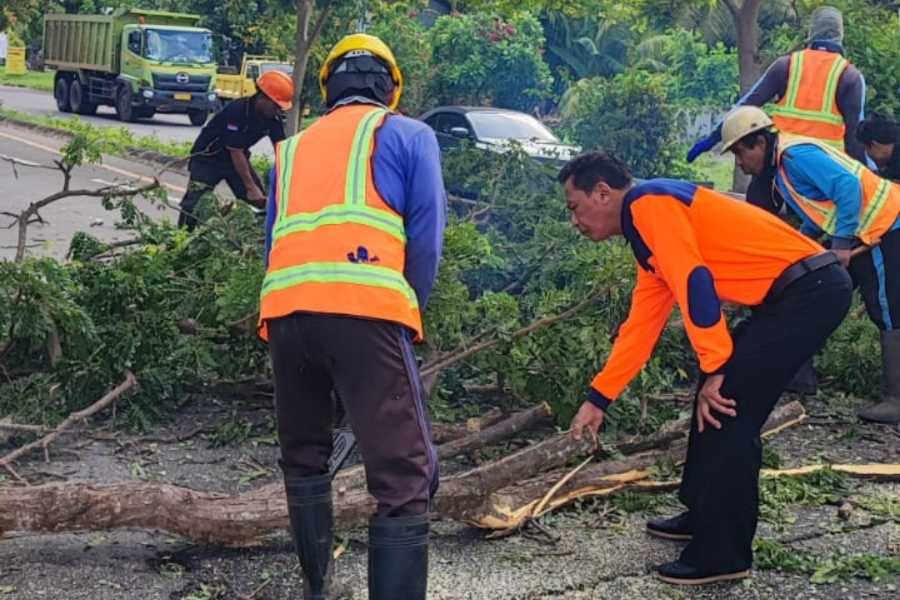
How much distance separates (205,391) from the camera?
20.2 feet

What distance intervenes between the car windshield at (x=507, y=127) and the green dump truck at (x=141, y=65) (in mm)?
15646

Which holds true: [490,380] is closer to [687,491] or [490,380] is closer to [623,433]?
[623,433]

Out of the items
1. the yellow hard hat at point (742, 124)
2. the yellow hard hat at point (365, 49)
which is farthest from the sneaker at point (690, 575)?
the yellow hard hat at point (365, 49)

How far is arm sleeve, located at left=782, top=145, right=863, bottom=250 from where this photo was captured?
5449 millimetres

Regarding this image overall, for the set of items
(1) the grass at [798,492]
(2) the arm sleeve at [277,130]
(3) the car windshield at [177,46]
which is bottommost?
(3) the car windshield at [177,46]

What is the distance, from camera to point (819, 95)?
23.0 ft

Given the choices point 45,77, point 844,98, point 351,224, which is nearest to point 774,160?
point 844,98

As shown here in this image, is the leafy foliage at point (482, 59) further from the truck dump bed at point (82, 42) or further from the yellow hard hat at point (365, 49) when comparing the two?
the yellow hard hat at point (365, 49)

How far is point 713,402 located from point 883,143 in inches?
115

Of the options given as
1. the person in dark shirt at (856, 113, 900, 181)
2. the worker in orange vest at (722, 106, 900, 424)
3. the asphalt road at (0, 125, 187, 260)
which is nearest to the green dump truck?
the asphalt road at (0, 125, 187, 260)

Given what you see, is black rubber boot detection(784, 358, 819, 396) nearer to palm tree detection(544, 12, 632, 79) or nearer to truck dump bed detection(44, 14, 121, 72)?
truck dump bed detection(44, 14, 121, 72)

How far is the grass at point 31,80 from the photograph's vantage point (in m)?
42.2

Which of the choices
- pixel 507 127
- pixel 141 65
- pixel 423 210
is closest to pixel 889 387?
pixel 423 210

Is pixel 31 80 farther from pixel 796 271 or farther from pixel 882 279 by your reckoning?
pixel 796 271
